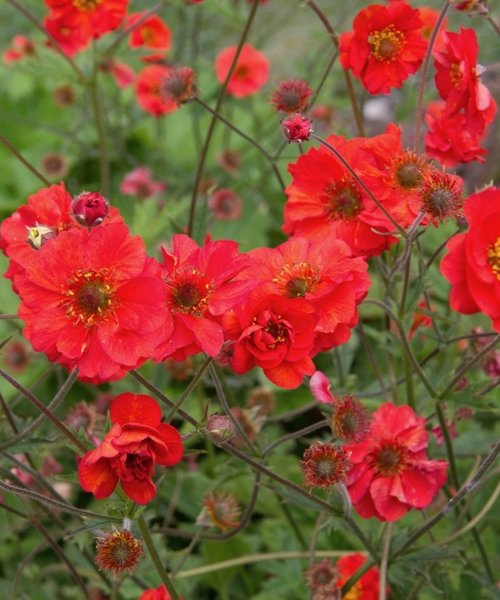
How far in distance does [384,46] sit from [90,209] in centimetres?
69

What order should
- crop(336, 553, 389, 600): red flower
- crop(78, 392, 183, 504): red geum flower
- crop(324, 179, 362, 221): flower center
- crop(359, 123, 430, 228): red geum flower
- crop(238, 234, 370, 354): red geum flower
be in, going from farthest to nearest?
crop(336, 553, 389, 600): red flower → crop(324, 179, 362, 221): flower center → crop(359, 123, 430, 228): red geum flower → crop(238, 234, 370, 354): red geum flower → crop(78, 392, 183, 504): red geum flower

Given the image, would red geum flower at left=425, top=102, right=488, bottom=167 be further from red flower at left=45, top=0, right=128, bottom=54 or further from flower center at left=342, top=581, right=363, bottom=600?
red flower at left=45, top=0, right=128, bottom=54

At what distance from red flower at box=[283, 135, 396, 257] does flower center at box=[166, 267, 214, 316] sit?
1.03ft

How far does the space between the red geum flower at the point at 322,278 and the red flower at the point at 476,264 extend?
130 mm

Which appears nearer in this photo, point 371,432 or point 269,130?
point 371,432

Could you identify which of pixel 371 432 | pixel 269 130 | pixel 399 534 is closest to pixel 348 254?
pixel 371 432

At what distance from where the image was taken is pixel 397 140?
5.13ft

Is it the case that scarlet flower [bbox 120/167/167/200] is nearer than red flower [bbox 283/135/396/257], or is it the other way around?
red flower [bbox 283/135/396/257]

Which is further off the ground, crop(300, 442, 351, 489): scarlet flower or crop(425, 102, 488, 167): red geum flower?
crop(425, 102, 488, 167): red geum flower

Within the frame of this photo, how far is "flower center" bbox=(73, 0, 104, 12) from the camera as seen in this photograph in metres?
2.26

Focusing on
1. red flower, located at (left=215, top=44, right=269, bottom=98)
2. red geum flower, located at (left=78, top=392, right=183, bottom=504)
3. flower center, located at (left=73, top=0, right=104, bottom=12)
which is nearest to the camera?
red geum flower, located at (left=78, top=392, right=183, bottom=504)

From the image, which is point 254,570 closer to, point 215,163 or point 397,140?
point 397,140

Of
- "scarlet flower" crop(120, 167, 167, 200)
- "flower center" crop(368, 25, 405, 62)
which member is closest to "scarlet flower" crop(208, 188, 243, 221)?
"scarlet flower" crop(120, 167, 167, 200)

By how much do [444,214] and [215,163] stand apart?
238 cm
